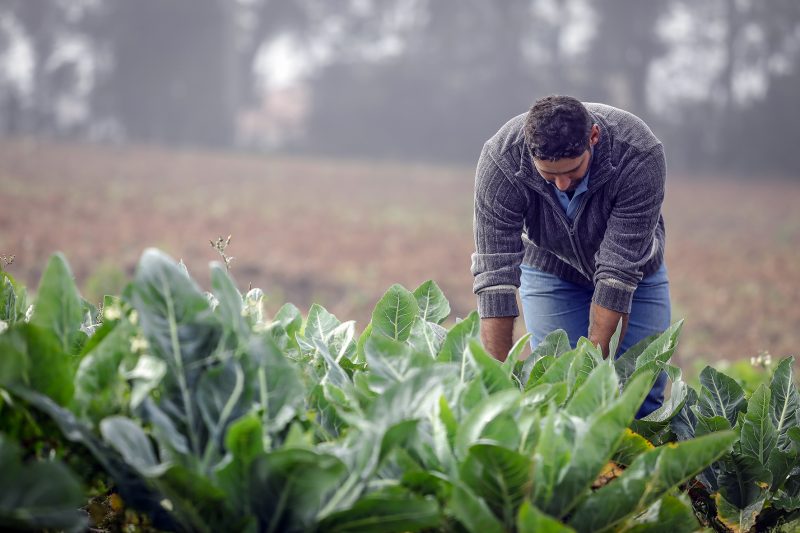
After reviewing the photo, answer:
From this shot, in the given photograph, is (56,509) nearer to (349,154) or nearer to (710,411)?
(710,411)

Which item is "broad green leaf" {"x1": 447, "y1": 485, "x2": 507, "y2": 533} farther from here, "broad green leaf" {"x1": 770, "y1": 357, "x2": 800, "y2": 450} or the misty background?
the misty background

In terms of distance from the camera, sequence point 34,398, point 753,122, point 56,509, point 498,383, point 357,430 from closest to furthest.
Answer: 1. point 56,509
2. point 34,398
3. point 357,430
4. point 498,383
5. point 753,122

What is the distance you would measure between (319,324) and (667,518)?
1320 millimetres

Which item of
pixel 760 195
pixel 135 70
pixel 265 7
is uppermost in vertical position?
pixel 265 7

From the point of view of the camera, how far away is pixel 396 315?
8.65 ft

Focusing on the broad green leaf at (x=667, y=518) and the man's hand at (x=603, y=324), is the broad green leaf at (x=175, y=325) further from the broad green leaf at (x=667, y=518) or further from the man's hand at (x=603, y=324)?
the man's hand at (x=603, y=324)

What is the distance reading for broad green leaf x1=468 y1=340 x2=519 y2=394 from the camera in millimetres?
1998

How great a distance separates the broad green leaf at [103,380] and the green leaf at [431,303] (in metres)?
1.25

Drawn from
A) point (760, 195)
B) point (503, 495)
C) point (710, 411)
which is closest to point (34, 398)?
point (503, 495)

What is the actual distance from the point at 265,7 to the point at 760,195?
80.6ft

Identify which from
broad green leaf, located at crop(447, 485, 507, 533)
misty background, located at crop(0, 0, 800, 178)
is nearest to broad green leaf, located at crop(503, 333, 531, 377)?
broad green leaf, located at crop(447, 485, 507, 533)

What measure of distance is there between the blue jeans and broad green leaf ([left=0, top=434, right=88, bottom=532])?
307 centimetres

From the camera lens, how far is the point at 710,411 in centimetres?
260

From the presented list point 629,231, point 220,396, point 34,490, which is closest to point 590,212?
point 629,231
